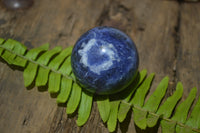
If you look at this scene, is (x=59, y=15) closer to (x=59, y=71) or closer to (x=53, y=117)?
(x=59, y=71)

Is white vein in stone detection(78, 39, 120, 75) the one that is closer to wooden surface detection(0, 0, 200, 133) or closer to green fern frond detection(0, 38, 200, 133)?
green fern frond detection(0, 38, 200, 133)

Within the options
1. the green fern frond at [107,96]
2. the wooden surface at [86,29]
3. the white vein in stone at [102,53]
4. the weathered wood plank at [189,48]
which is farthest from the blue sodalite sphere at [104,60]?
the weathered wood plank at [189,48]

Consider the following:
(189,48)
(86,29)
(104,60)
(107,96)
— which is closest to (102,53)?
(104,60)

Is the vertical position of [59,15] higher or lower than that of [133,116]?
higher

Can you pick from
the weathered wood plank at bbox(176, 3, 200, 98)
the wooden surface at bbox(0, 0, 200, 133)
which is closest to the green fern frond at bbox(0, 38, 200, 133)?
the wooden surface at bbox(0, 0, 200, 133)

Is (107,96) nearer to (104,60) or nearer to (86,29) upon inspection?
(104,60)

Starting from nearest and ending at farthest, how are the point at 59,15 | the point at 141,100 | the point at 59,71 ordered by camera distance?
the point at 141,100
the point at 59,71
the point at 59,15

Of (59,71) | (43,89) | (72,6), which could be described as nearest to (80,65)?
(59,71)

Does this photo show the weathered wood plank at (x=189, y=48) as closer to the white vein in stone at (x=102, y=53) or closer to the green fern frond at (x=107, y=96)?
the green fern frond at (x=107, y=96)
